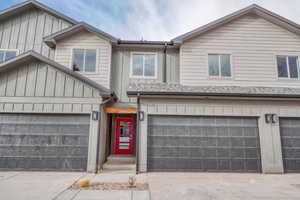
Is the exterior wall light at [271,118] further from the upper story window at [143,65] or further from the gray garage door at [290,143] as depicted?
the upper story window at [143,65]

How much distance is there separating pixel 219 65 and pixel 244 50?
166cm

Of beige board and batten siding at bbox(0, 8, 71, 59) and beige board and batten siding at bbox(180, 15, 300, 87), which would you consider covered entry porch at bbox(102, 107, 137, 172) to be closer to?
beige board and batten siding at bbox(180, 15, 300, 87)

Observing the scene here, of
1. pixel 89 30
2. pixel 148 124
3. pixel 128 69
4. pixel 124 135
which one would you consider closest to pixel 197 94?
pixel 148 124

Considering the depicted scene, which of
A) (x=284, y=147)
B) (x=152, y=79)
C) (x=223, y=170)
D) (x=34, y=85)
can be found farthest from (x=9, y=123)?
(x=284, y=147)

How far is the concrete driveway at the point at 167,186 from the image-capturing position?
14.2ft

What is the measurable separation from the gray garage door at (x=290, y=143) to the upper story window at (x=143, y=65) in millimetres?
6595

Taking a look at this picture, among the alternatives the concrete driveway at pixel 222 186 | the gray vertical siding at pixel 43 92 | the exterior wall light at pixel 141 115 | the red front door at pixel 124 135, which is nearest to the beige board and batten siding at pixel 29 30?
the gray vertical siding at pixel 43 92

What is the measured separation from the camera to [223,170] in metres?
6.80

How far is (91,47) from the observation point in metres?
8.91

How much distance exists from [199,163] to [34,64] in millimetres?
8347

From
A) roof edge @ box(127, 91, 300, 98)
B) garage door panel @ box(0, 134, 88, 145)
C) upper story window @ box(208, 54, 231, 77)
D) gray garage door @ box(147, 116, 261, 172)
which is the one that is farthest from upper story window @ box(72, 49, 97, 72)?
upper story window @ box(208, 54, 231, 77)

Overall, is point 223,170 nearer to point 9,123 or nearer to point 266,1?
point 9,123

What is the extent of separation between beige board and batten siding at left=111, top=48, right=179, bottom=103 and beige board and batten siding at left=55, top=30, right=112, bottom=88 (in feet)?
1.33

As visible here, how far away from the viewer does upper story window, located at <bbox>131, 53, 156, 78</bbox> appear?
8.95 metres
